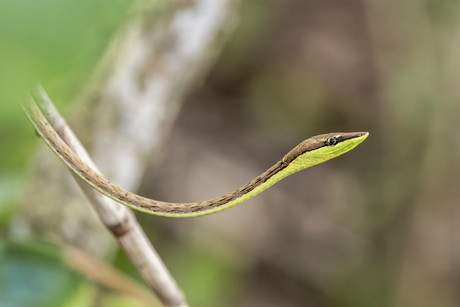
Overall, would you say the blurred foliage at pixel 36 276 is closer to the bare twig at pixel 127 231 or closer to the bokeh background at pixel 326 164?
the bare twig at pixel 127 231

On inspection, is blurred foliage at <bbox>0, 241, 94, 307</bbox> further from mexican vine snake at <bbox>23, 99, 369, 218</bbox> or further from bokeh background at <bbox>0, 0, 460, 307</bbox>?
bokeh background at <bbox>0, 0, 460, 307</bbox>

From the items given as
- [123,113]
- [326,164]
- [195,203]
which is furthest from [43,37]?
[326,164]

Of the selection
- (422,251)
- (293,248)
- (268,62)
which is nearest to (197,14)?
(268,62)

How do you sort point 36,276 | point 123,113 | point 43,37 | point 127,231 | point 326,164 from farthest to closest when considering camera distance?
point 326,164, point 123,113, point 36,276, point 127,231, point 43,37

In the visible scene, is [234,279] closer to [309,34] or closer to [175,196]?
[175,196]

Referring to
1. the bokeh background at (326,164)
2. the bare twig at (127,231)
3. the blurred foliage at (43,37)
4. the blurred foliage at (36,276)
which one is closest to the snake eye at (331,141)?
the bare twig at (127,231)

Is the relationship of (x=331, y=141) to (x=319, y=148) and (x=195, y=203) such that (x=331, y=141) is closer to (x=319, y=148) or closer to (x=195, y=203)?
(x=319, y=148)

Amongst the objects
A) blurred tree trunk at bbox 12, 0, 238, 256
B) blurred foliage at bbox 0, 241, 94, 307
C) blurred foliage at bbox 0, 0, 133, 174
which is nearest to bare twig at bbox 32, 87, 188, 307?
blurred foliage at bbox 0, 241, 94, 307
